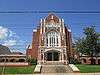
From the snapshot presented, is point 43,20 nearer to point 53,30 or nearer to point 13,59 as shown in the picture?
point 53,30

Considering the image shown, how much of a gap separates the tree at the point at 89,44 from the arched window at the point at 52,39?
563 cm

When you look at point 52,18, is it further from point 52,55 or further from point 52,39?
point 52,55

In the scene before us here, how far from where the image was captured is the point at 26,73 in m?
41.8

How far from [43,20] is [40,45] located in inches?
287

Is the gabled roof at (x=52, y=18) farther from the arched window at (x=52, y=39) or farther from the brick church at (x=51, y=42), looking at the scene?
the arched window at (x=52, y=39)

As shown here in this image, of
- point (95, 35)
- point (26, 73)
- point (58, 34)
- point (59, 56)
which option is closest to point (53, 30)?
point (58, 34)

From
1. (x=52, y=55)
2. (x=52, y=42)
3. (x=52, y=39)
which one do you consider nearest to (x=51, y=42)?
(x=52, y=42)

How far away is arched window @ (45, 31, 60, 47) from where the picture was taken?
62.7 m

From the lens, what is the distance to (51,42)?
62.8 metres

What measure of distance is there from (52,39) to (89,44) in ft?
31.9

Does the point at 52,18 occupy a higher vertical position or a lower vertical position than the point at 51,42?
higher

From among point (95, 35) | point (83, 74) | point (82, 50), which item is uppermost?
point (95, 35)

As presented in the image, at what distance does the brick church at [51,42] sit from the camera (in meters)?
61.8

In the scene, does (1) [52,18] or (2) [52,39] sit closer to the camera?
(2) [52,39]
